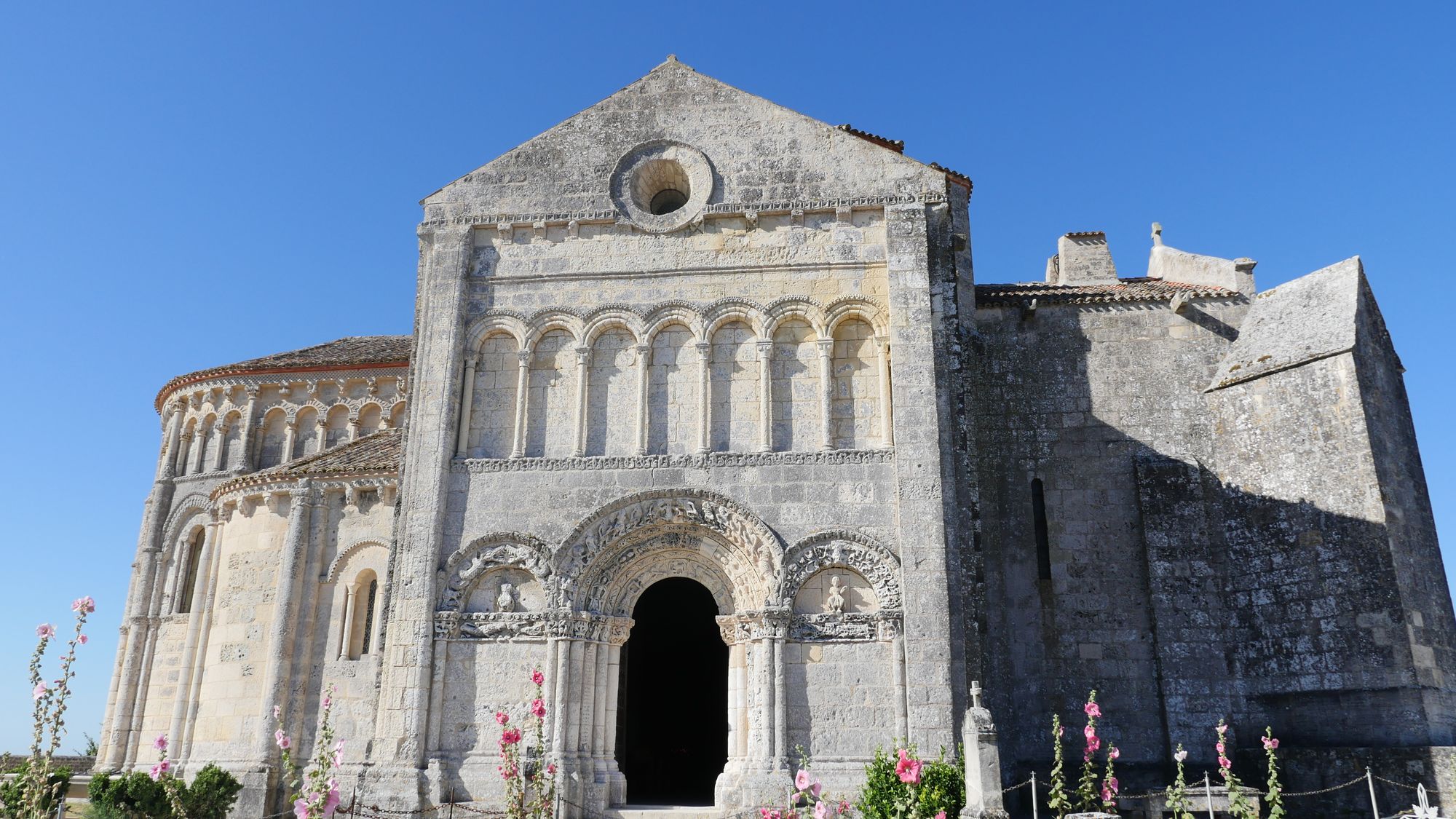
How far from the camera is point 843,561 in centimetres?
1358

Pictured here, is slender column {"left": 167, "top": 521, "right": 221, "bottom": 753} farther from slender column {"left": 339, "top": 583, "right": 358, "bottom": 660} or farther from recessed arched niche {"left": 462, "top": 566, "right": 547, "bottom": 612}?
recessed arched niche {"left": 462, "top": 566, "right": 547, "bottom": 612}

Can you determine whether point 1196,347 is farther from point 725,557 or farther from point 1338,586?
point 725,557

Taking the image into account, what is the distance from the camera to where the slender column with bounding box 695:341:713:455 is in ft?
47.2

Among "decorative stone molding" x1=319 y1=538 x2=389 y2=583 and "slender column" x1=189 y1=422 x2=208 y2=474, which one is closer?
"decorative stone molding" x1=319 y1=538 x2=389 y2=583

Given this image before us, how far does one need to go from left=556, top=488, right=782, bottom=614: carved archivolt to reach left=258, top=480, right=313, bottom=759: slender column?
6.12 m

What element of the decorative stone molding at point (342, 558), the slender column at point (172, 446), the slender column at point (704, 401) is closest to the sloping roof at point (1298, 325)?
the slender column at point (704, 401)

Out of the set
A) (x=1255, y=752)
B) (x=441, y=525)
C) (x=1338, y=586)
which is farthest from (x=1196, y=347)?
(x=441, y=525)

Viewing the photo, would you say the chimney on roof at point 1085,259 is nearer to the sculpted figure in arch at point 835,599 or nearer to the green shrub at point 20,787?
the sculpted figure in arch at point 835,599

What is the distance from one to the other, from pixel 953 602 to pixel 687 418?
4411 millimetres

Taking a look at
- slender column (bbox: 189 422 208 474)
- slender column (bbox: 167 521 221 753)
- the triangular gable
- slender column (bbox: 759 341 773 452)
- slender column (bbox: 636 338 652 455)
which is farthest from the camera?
slender column (bbox: 189 422 208 474)

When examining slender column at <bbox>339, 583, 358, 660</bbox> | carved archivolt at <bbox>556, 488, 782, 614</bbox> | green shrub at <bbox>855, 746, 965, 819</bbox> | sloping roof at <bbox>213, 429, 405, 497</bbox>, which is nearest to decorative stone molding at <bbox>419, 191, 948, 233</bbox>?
sloping roof at <bbox>213, 429, 405, 497</bbox>

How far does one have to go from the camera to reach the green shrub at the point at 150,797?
13.6 meters

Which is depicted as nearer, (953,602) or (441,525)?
(953,602)

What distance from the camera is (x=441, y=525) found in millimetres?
14297
